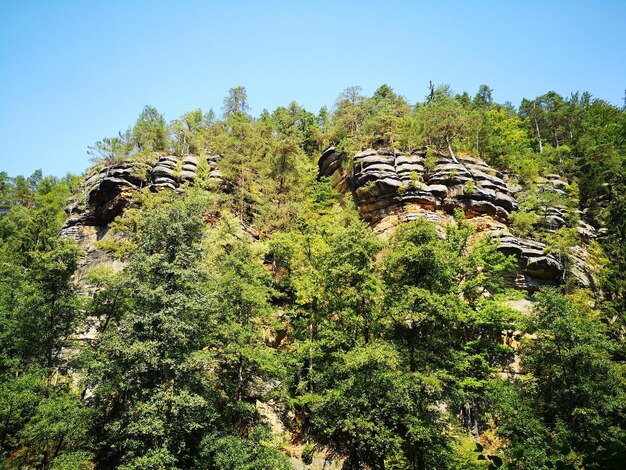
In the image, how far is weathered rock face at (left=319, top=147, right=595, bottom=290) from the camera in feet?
109

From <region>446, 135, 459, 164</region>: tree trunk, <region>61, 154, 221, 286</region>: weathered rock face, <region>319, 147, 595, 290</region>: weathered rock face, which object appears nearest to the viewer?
<region>319, 147, 595, 290</region>: weathered rock face

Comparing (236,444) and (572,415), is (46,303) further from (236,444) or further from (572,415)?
(572,415)

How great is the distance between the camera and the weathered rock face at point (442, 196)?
109 feet

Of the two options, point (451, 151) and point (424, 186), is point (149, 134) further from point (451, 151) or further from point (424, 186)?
point (451, 151)

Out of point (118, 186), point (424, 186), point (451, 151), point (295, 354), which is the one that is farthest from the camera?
point (451, 151)

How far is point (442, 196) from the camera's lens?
36.3 meters

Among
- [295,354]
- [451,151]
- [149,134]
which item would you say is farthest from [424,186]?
[149,134]

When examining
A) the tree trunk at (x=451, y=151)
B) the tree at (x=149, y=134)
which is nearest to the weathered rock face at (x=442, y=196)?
the tree trunk at (x=451, y=151)

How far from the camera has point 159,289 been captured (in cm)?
1847

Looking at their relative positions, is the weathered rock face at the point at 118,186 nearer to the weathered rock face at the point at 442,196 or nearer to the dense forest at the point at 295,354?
the dense forest at the point at 295,354

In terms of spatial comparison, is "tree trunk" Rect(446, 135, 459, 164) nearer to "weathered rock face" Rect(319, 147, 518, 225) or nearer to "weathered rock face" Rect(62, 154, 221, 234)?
"weathered rock face" Rect(319, 147, 518, 225)

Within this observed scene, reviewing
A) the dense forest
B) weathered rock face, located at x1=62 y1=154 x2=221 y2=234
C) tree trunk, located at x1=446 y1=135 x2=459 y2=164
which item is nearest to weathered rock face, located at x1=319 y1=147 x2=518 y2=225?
tree trunk, located at x1=446 y1=135 x2=459 y2=164

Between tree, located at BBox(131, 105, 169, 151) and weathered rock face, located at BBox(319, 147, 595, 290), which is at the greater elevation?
tree, located at BBox(131, 105, 169, 151)

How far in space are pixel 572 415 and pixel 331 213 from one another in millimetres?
22448
